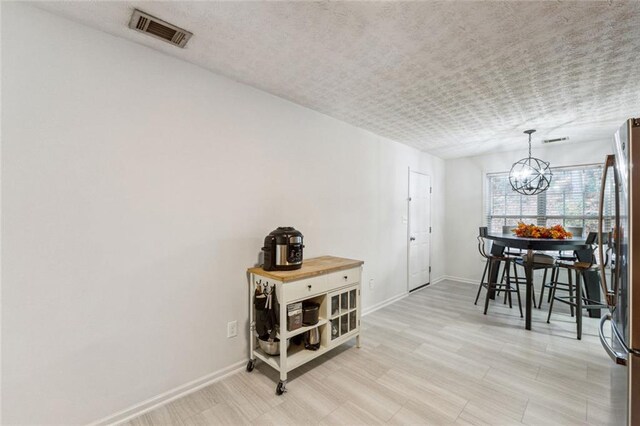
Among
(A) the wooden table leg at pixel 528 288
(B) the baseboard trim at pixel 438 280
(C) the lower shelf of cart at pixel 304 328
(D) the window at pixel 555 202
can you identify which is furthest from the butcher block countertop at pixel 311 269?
(D) the window at pixel 555 202

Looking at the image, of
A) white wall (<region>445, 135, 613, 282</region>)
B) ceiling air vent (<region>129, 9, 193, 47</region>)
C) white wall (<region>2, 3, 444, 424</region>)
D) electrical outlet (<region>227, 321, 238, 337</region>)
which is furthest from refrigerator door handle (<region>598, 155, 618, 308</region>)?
white wall (<region>445, 135, 613, 282</region>)

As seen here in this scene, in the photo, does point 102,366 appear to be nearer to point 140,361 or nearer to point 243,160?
point 140,361

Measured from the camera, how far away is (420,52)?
192 cm

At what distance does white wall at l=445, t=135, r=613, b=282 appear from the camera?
5015 mm

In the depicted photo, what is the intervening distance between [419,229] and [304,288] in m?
3.18

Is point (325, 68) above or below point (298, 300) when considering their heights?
above

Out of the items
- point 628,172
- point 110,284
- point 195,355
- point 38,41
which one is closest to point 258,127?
point 38,41

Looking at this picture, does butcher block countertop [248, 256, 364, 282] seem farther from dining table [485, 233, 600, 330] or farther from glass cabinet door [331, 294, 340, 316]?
dining table [485, 233, 600, 330]

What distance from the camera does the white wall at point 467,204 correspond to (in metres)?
5.01

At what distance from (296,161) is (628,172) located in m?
2.30

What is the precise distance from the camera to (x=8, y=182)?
1.45 metres

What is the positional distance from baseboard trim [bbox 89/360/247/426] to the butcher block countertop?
0.81 meters

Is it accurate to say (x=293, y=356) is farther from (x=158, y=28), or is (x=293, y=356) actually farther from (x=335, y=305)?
(x=158, y=28)

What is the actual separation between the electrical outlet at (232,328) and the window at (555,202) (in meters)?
4.78
